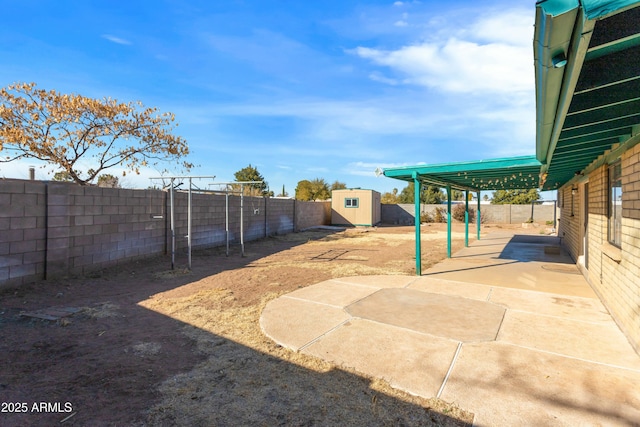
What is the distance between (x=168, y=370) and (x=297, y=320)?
→ 1.64 meters

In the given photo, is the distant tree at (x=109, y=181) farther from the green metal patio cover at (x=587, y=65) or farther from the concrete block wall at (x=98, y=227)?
the green metal patio cover at (x=587, y=65)

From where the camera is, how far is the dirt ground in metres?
2.17

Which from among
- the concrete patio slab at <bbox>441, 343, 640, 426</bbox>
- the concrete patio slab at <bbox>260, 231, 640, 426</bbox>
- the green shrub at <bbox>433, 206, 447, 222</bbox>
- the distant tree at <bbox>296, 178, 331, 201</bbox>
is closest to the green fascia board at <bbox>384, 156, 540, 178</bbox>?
the concrete patio slab at <bbox>260, 231, 640, 426</bbox>

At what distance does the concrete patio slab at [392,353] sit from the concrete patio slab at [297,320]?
0.59ft

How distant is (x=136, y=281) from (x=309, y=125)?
15.1m

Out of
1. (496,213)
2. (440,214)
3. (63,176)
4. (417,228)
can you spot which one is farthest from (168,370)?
(496,213)

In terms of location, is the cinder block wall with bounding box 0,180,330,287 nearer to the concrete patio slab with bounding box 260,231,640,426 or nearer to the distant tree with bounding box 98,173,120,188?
the concrete patio slab with bounding box 260,231,640,426

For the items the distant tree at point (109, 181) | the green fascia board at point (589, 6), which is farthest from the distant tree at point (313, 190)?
the green fascia board at point (589, 6)

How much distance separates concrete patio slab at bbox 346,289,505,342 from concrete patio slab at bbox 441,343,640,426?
0.53 meters

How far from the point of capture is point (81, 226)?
6156 millimetres

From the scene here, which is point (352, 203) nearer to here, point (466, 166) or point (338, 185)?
point (466, 166)


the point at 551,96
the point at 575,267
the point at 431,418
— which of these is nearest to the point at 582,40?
the point at 551,96

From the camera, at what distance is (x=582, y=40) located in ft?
4.32

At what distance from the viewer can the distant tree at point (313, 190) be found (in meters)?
39.4
